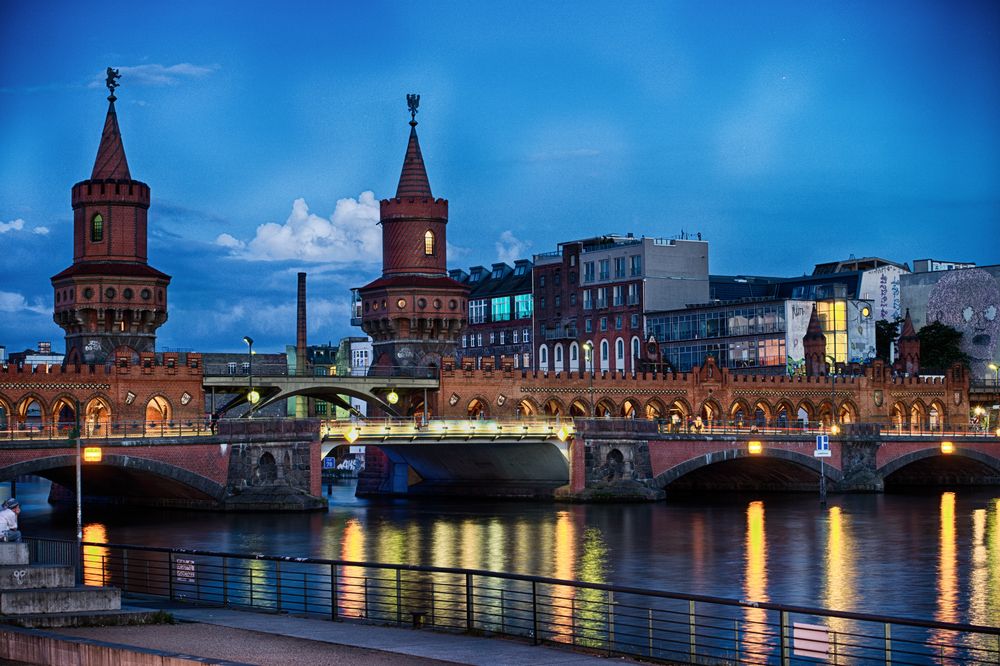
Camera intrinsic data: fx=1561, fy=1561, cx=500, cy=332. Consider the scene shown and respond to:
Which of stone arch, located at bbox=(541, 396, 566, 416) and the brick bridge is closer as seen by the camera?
the brick bridge

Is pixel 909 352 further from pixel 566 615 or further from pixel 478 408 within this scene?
pixel 566 615

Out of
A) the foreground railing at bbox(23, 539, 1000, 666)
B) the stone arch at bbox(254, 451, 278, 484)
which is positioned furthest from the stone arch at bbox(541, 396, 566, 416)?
the foreground railing at bbox(23, 539, 1000, 666)

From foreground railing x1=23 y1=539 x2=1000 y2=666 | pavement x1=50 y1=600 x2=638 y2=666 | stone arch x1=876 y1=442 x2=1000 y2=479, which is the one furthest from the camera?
stone arch x1=876 y1=442 x2=1000 y2=479

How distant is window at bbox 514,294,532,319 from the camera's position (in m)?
184

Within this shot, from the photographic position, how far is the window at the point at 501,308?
616ft

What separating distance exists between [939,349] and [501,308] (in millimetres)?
53667

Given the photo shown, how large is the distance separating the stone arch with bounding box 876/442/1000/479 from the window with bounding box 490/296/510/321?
72.8 m

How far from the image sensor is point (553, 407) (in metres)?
118

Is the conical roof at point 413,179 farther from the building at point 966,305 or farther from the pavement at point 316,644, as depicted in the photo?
the pavement at point 316,644

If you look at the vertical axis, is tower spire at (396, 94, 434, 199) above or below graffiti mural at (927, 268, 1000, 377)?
above

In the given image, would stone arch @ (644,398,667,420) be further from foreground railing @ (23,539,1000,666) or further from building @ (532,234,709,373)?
foreground railing @ (23,539,1000,666)

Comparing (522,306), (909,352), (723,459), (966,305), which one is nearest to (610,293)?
(522,306)

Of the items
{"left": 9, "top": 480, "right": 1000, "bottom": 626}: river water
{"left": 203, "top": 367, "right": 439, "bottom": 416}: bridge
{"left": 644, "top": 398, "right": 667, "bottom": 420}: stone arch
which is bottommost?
{"left": 9, "top": 480, "right": 1000, "bottom": 626}: river water

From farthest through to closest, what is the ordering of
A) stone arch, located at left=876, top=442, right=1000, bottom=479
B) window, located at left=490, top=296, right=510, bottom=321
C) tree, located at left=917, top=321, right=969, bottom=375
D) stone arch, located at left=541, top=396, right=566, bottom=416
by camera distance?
window, located at left=490, top=296, right=510, bottom=321 < tree, located at left=917, top=321, right=969, bottom=375 < stone arch, located at left=541, top=396, right=566, bottom=416 < stone arch, located at left=876, top=442, right=1000, bottom=479
